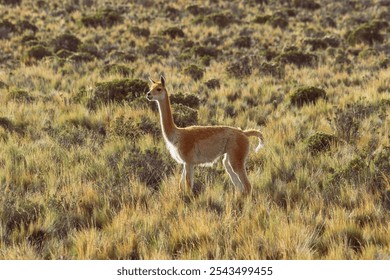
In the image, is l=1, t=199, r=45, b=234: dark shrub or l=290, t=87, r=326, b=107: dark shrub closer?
l=1, t=199, r=45, b=234: dark shrub

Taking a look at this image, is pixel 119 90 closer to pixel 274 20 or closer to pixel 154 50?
pixel 154 50

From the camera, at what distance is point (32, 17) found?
29438 millimetres

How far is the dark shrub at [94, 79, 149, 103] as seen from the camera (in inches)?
496

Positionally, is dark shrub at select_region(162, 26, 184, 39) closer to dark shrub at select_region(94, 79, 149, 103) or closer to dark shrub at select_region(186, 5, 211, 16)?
dark shrub at select_region(186, 5, 211, 16)

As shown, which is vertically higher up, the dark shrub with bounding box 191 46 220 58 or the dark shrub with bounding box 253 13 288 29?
the dark shrub with bounding box 253 13 288 29

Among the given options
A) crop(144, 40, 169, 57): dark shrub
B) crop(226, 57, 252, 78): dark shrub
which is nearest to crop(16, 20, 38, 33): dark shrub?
crop(144, 40, 169, 57): dark shrub

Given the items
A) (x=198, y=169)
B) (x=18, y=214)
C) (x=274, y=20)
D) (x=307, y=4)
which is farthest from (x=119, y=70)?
(x=307, y=4)

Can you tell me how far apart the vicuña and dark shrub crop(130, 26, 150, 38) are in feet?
71.5

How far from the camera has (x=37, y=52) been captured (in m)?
20.5

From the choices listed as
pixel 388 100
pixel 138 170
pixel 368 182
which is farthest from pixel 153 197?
pixel 388 100

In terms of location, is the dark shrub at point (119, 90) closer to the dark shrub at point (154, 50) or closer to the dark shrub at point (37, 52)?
the dark shrub at point (37, 52)

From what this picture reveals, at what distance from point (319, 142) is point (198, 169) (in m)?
2.34

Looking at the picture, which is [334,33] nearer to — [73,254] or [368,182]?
[368,182]

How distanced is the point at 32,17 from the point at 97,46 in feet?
25.9
